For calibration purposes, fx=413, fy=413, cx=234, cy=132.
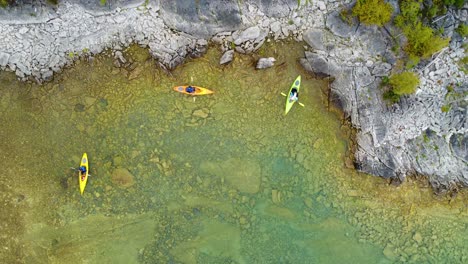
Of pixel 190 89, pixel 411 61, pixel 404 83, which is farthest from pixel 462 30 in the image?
pixel 190 89

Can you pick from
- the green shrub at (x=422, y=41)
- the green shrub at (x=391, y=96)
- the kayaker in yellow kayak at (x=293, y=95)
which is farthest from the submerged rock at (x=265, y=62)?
the green shrub at (x=422, y=41)

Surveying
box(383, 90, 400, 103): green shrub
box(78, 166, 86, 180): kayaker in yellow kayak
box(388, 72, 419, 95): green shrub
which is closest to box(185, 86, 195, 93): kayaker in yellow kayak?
box(78, 166, 86, 180): kayaker in yellow kayak

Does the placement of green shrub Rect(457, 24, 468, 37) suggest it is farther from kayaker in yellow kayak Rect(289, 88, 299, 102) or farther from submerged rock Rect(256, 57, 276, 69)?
submerged rock Rect(256, 57, 276, 69)

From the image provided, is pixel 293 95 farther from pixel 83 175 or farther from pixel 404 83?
pixel 83 175

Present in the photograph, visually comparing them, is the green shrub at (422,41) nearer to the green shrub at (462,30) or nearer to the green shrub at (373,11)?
the green shrub at (462,30)

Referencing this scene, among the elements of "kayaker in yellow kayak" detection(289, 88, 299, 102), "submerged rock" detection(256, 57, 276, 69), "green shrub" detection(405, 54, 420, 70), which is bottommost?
"kayaker in yellow kayak" detection(289, 88, 299, 102)

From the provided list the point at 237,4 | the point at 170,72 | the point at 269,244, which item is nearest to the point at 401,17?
the point at 237,4

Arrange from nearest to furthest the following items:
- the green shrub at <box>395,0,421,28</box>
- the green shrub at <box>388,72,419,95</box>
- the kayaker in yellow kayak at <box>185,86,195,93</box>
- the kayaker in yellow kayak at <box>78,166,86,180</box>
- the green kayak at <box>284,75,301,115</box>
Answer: the green shrub at <box>395,0,421,28</box> < the green shrub at <box>388,72,419,95</box> < the kayaker in yellow kayak at <box>78,166,86,180</box> < the kayaker in yellow kayak at <box>185,86,195,93</box> < the green kayak at <box>284,75,301,115</box>
